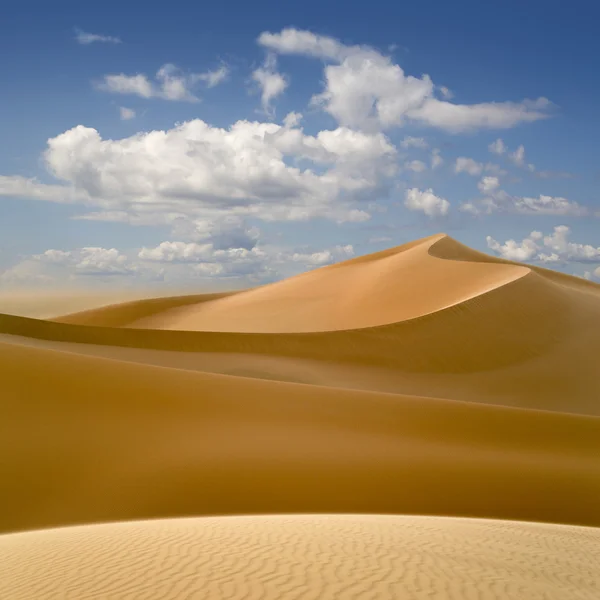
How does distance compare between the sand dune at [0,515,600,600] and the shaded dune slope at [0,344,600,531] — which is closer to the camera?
the sand dune at [0,515,600,600]

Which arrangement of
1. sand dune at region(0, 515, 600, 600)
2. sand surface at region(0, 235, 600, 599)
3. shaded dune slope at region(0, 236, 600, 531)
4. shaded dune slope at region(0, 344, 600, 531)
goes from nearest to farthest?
sand dune at region(0, 515, 600, 600), sand surface at region(0, 235, 600, 599), shaded dune slope at region(0, 344, 600, 531), shaded dune slope at region(0, 236, 600, 531)

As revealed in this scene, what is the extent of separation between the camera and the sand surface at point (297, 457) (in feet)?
19.6

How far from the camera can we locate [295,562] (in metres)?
5.79

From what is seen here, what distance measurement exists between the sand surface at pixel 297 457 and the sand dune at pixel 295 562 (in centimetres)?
3

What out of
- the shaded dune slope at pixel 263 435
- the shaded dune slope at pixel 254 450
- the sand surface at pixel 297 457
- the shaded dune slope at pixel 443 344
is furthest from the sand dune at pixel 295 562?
the shaded dune slope at pixel 443 344

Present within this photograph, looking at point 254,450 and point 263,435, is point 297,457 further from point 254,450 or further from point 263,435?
point 263,435

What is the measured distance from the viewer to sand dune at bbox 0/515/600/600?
16.9 feet

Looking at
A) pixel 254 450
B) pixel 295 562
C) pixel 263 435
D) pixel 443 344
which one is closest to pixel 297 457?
pixel 254 450

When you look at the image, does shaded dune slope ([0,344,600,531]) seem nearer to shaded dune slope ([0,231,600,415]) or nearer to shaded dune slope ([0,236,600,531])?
shaded dune slope ([0,236,600,531])

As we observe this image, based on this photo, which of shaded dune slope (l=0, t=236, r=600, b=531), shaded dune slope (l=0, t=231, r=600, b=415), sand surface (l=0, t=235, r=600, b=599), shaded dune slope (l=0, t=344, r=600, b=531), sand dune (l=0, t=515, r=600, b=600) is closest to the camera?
sand dune (l=0, t=515, r=600, b=600)

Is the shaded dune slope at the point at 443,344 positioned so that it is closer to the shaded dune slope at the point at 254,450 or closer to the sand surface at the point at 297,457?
the sand surface at the point at 297,457

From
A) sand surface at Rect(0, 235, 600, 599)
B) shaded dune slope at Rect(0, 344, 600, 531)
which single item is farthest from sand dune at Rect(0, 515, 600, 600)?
shaded dune slope at Rect(0, 344, 600, 531)

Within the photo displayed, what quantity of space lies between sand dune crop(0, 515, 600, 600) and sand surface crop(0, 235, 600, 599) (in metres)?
0.03

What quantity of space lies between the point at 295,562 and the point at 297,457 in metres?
5.28
